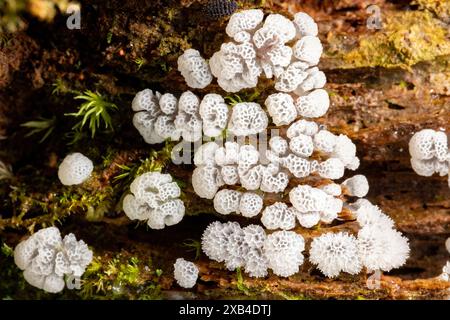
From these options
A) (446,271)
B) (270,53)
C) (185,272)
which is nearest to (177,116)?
(270,53)

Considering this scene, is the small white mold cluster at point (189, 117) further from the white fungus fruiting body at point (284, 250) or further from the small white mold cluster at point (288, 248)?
the white fungus fruiting body at point (284, 250)

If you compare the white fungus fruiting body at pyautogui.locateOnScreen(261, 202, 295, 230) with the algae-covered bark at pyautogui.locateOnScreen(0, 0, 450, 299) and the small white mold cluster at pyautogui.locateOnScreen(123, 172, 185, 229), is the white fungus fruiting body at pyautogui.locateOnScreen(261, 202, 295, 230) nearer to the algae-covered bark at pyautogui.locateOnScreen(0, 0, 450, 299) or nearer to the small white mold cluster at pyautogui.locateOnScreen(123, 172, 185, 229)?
the algae-covered bark at pyautogui.locateOnScreen(0, 0, 450, 299)

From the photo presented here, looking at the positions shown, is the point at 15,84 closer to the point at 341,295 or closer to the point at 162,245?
the point at 162,245

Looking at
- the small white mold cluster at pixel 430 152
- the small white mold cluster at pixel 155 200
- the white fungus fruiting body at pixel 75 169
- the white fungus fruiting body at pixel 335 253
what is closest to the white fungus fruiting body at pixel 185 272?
the small white mold cluster at pixel 155 200

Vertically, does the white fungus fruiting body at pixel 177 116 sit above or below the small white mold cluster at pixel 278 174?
above

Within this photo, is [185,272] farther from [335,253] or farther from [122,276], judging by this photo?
[335,253]

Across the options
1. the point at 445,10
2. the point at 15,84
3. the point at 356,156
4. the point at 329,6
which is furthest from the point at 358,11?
the point at 15,84
